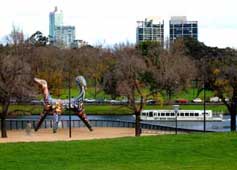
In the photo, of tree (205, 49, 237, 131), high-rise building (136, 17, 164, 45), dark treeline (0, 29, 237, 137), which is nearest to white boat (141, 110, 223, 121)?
dark treeline (0, 29, 237, 137)

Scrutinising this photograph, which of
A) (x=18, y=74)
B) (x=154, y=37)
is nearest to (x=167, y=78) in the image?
(x=18, y=74)

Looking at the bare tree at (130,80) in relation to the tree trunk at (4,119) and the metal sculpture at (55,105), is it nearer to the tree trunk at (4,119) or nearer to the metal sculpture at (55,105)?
the metal sculpture at (55,105)

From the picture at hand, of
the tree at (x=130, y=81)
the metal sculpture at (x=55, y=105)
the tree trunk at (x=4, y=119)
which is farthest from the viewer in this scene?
the tree at (x=130, y=81)

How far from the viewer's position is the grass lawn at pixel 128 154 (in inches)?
495

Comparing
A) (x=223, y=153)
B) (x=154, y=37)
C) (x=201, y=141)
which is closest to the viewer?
(x=223, y=153)

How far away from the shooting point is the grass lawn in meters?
12.6

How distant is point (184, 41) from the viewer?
86.8m

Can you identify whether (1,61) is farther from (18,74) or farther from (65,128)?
(65,128)

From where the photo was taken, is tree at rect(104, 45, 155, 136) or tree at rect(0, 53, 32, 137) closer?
tree at rect(0, 53, 32, 137)

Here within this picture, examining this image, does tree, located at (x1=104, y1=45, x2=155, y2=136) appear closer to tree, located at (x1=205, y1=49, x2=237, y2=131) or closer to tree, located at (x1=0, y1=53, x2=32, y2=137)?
tree, located at (x1=205, y1=49, x2=237, y2=131)

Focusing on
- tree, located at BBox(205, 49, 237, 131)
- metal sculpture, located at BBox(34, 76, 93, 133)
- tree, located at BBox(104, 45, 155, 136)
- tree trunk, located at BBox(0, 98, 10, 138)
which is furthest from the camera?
tree, located at BBox(104, 45, 155, 136)

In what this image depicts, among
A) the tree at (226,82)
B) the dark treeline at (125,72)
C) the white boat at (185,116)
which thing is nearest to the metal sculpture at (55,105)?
the dark treeline at (125,72)

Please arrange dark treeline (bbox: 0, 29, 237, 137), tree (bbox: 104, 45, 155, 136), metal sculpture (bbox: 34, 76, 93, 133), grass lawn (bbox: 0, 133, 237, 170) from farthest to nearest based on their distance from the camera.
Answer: tree (bbox: 104, 45, 155, 136) < metal sculpture (bbox: 34, 76, 93, 133) < dark treeline (bbox: 0, 29, 237, 137) < grass lawn (bbox: 0, 133, 237, 170)

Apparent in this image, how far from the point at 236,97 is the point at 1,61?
16.8 m
